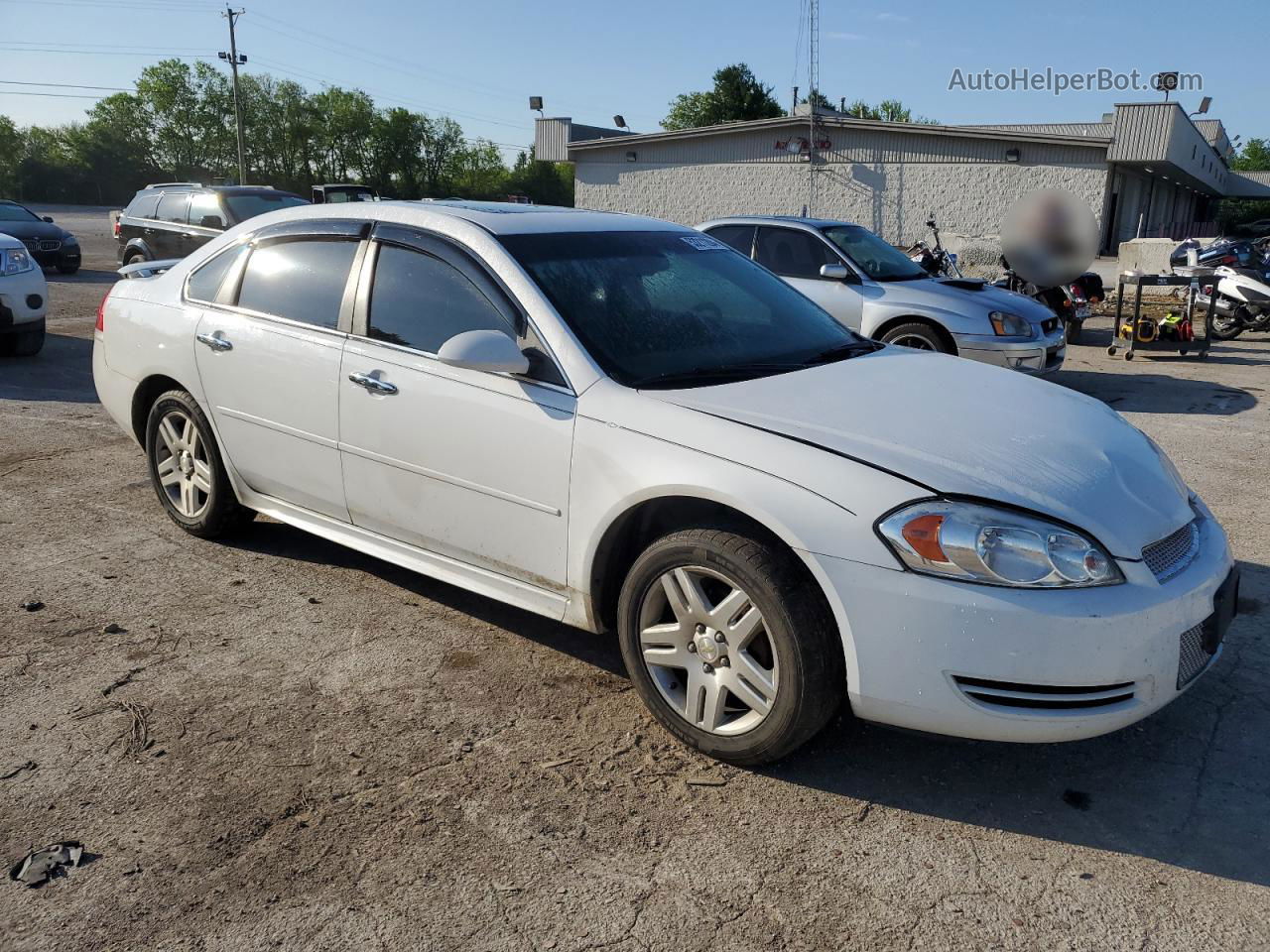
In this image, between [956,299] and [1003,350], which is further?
[956,299]

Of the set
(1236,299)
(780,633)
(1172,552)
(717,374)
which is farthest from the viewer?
(1236,299)

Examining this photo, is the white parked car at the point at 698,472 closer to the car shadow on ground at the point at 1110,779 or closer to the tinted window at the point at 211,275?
the tinted window at the point at 211,275

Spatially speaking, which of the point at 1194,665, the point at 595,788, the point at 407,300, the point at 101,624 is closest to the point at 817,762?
the point at 595,788

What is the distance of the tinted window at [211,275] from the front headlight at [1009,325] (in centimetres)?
647

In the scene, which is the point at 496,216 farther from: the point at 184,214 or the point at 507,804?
the point at 184,214

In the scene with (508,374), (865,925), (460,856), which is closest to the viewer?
(865,925)

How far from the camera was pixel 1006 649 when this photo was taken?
8.81 ft

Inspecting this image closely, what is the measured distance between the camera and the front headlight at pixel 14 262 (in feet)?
32.6

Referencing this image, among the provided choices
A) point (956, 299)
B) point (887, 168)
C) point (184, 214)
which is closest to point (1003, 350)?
point (956, 299)

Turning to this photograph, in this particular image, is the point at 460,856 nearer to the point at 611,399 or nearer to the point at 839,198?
the point at 611,399

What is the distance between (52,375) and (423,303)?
7.45 m

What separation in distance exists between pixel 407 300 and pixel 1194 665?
2958 millimetres

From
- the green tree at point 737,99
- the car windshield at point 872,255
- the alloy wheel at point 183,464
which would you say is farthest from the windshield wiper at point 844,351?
the green tree at point 737,99

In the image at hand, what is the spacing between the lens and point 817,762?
3.18m
